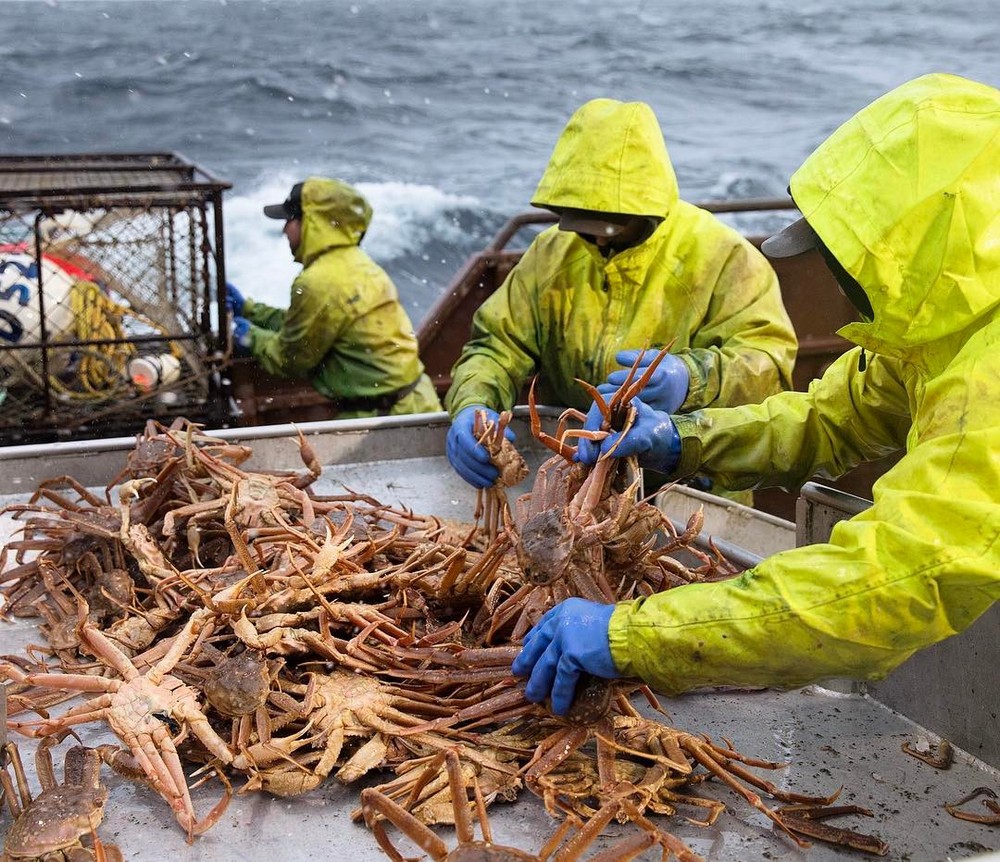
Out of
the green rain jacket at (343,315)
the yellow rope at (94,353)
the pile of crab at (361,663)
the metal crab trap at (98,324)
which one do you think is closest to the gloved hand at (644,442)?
the pile of crab at (361,663)

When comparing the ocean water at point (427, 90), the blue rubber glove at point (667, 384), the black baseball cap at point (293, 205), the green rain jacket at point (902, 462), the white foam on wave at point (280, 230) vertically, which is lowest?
the white foam on wave at point (280, 230)

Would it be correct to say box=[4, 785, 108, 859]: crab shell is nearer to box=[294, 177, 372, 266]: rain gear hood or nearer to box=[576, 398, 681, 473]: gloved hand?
box=[576, 398, 681, 473]: gloved hand

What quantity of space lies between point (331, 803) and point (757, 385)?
1614mm

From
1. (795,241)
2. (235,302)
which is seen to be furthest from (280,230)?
(795,241)

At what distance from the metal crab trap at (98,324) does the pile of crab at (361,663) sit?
67.9 inches

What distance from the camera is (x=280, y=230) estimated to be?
15.5 meters

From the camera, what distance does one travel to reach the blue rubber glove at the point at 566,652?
5.84 ft

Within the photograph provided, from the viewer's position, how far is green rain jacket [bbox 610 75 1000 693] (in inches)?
62.1

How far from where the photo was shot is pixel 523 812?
1856 millimetres

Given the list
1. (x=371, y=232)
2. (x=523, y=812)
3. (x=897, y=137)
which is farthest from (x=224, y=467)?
(x=371, y=232)

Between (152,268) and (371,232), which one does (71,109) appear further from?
(152,268)

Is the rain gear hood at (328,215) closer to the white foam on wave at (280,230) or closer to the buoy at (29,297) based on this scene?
the buoy at (29,297)

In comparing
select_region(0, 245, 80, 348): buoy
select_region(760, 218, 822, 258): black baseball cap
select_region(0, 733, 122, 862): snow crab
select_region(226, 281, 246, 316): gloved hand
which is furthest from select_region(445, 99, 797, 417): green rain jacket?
select_region(226, 281, 246, 316): gloved hand

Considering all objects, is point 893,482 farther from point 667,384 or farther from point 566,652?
point 667,384
